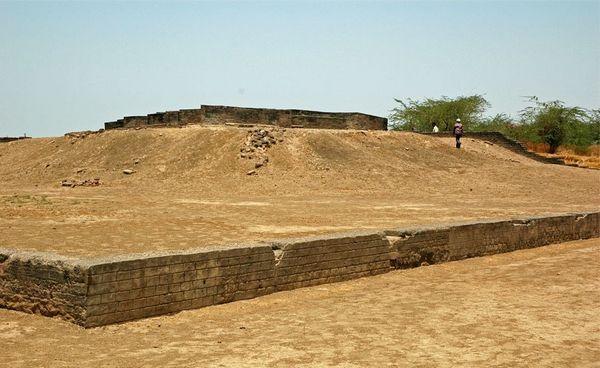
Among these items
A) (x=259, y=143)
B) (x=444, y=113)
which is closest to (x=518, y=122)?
(x=444, y=113)

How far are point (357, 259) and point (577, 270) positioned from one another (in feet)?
9.67

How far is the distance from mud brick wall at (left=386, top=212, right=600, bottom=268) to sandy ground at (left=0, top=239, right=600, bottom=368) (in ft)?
3.68

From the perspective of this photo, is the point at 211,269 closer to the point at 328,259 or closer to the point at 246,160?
the point at 328,259

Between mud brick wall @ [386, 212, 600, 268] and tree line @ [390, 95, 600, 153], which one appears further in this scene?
tree line @ [390, 95, 600, 153]

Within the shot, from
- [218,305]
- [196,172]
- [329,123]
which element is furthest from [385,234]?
[329,123]

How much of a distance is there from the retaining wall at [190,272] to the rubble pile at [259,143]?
1422 cm

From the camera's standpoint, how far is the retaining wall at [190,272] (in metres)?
Answer: 5.41

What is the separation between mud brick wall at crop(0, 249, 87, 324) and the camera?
5.35 metres

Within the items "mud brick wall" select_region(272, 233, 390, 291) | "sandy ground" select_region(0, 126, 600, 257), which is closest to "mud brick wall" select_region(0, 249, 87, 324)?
"mud brick wall" select_region(272, 233, 390, 291)

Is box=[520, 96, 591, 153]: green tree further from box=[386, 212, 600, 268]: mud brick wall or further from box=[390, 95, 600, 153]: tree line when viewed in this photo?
box=[386, 212, 600, 268]: mud brick wall

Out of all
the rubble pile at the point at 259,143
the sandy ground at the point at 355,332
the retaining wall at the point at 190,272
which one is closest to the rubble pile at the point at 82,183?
the rubble pile at the point at 259,143

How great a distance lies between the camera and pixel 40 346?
4902 millimetres

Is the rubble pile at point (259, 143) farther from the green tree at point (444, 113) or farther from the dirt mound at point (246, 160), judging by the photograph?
the green tree at point (444, 113)

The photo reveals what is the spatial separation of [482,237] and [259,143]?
15.1 m
